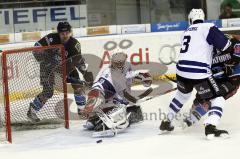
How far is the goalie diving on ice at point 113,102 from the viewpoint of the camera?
4.45 metres

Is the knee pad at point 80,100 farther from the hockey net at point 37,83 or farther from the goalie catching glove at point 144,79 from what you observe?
the goalie catching glove at point 144,79

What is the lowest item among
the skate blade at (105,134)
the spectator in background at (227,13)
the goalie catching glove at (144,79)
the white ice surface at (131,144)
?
the white ice surface at (131,144)

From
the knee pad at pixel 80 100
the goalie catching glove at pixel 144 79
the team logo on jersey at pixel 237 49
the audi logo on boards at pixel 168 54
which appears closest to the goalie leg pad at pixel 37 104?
the knee pad at pixel 80 100

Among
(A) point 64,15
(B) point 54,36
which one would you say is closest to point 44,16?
(A) point 64,15

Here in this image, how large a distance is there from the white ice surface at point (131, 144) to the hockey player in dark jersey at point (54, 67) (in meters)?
0.24

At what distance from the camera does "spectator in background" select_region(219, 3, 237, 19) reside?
7680 mm

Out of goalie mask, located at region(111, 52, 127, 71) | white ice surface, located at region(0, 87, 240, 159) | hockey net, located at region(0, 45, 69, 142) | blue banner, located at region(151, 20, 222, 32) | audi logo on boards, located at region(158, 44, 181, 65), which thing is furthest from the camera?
blue banner, located at region(151, 20, 222, 32)

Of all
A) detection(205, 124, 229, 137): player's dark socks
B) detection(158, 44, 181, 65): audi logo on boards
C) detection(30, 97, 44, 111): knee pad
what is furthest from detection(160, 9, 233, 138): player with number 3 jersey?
detection(158, 44, 181, 65): audi logo on boards

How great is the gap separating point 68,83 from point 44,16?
113 inches

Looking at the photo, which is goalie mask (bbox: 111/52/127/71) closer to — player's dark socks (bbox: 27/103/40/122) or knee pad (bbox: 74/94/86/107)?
knee pad (bbox: 74/94/86/107)

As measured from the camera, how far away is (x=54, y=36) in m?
5.12

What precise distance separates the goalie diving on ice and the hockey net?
0.27m

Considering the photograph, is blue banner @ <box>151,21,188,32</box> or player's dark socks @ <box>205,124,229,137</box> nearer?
player's dark socks @ <box>205,124,229,137</box>

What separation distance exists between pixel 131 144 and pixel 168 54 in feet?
10.5
